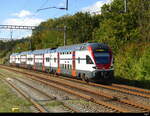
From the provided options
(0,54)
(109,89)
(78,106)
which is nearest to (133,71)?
(109,89)

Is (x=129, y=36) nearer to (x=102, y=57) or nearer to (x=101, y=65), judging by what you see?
(x=102, y=57)

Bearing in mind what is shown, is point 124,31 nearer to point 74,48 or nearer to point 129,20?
point 129,20

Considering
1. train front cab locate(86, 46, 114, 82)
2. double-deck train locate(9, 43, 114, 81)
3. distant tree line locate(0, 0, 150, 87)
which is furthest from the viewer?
distant tree line locate(0, 0, 150, 87)

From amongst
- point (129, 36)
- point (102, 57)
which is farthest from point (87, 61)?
point (129, 36)

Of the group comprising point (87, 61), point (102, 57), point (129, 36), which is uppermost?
point (129, 36)

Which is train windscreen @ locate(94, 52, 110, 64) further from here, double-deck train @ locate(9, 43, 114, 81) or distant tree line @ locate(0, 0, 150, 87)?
distant tree line @ locate(0, 0, 150, 87)

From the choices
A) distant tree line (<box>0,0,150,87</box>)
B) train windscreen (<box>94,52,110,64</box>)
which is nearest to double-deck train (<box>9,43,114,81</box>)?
train windscreen (<box>94,52,110,64</box>)

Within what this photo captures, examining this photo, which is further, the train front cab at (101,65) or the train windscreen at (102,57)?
the train windscreen at (102,57)

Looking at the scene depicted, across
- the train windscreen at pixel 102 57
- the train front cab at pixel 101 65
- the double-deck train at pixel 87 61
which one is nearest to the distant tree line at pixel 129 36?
the train front cab at pixel 101 65

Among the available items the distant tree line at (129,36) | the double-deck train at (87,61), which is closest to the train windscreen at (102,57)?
the double-deck train at (87,61)

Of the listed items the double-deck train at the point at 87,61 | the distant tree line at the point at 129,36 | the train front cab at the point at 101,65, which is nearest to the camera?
the train front cab at the point at 101,65

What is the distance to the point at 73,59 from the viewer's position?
24531 millimetres

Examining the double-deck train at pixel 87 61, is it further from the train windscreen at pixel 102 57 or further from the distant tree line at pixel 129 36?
the distant tree line at pixel 129 36

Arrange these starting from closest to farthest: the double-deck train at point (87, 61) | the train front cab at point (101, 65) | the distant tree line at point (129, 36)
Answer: the train front cab at point (101, 65)
the double-deck train at point (87, 61)
the distant tree line at point (129, 36)
